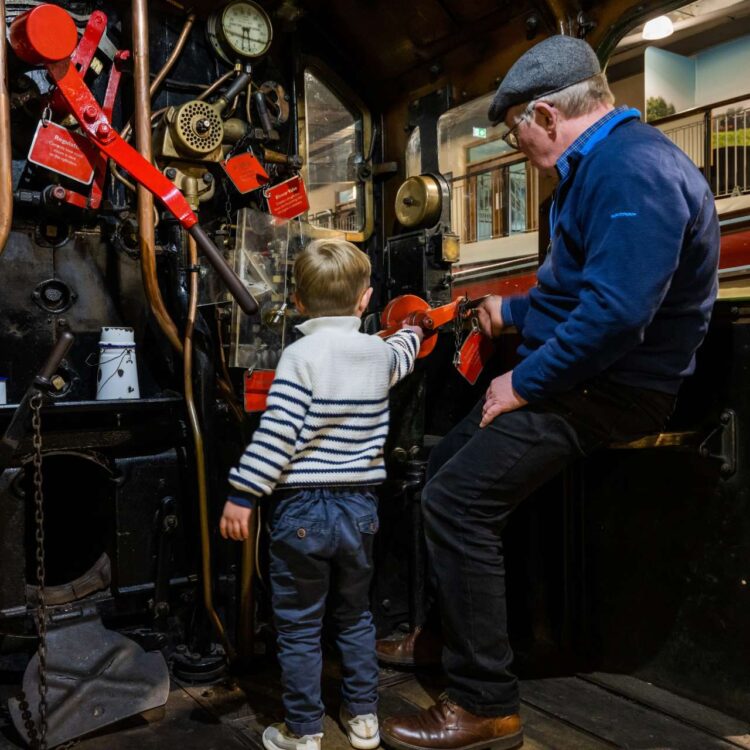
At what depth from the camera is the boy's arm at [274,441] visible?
Result: 169 centimetres

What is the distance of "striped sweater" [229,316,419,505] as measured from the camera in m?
1.70

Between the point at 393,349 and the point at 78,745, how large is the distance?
51.1 inches

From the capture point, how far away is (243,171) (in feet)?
8.01

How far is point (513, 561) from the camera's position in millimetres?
Answer: 2463

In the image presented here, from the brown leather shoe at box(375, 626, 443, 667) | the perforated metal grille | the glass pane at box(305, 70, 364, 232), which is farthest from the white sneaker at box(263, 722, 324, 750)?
the glass pane at box(305, 70, 364, 232)

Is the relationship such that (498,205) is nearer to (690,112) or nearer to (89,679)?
(690,112)

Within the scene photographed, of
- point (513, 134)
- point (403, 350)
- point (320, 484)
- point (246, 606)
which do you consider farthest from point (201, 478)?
point (513, 134)

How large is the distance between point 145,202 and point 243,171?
40 centimetres

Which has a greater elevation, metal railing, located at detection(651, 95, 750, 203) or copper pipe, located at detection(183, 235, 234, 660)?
metal railing, located at detection(651, 95, 750, 203)

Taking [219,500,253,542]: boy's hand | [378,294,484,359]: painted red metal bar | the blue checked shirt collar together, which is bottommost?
[219,500,253,542]: boy's hand

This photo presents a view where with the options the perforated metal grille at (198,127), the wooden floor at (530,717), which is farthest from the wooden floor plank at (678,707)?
the perforated metal grille at (198,127)

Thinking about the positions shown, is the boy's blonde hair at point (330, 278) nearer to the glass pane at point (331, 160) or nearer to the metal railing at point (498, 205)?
the glass pane at point (331, 160)

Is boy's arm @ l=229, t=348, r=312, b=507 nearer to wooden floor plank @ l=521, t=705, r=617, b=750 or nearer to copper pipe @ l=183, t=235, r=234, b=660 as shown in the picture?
copper pipe @ l=183, t=235, r=234, b=660

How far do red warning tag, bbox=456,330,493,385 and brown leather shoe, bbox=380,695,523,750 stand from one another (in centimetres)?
92
